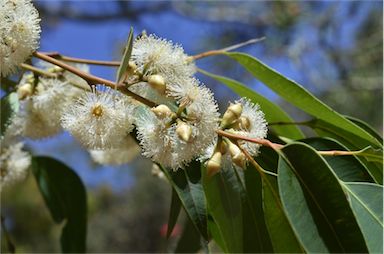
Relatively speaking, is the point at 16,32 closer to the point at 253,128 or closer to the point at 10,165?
the point at 253,128

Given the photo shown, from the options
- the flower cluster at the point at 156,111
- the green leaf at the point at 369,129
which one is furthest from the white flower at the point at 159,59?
the green leaf at the point at 369,129

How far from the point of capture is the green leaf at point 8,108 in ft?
2.97

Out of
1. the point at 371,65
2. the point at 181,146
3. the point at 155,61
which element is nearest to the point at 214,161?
the point at 181,146

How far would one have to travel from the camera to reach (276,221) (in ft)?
2.56

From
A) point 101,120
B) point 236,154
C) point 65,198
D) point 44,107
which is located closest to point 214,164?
point 236,154

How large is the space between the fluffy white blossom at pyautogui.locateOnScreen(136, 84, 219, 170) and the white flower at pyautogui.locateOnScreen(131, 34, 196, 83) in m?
0.05

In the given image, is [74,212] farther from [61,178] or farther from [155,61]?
[155,61]

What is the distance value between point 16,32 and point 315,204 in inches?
15.7

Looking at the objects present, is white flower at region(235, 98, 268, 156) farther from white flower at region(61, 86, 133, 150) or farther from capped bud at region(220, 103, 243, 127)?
white flower at region(61, 86, 133, 150)

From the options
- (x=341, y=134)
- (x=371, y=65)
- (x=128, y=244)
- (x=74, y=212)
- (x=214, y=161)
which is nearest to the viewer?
(x=214, y=161)

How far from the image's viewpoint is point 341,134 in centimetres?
95

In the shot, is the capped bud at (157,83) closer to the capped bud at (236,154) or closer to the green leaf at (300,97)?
the capped bud at (236,154)

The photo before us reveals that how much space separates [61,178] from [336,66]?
189 inches

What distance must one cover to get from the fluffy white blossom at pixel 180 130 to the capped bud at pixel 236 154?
0.02 m
